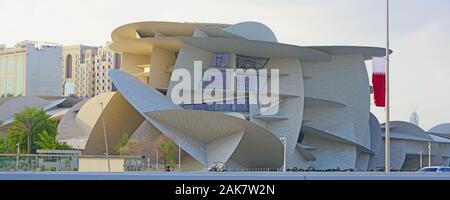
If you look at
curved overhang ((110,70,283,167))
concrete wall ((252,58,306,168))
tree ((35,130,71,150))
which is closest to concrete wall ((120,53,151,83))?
tree ((35,130,71,150))

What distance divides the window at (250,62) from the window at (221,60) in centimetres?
→ 167

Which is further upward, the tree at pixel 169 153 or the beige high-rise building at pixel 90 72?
the beige high-rise building at pixel 90 72

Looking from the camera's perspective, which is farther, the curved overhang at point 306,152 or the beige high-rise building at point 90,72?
the beige high-rise building at point 90,72

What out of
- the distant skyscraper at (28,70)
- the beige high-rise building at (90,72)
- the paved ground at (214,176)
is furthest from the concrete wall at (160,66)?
the beige high-rise building at (90,72)

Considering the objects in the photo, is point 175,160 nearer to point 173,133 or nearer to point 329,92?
point 173,133

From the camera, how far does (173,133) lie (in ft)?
244

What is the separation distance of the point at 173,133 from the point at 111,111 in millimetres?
11789

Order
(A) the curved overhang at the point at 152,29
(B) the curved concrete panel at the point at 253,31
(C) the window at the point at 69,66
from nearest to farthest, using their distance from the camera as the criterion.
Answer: (A) the curved overhang at the point at 152,29 < (B) the curved concrete panel at the point at 253,31 < (C) the window at the point at 69,66

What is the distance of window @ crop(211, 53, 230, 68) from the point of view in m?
81.1

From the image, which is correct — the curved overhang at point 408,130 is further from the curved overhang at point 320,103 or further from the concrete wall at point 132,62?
the concrete wall at point 132,62

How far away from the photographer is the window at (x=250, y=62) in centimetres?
8275

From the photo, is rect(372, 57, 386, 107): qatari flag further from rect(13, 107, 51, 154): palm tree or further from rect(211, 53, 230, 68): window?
rect(13, 107, 51, 154): palm tree

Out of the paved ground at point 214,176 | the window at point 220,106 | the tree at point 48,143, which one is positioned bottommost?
the tree at point 48,143
